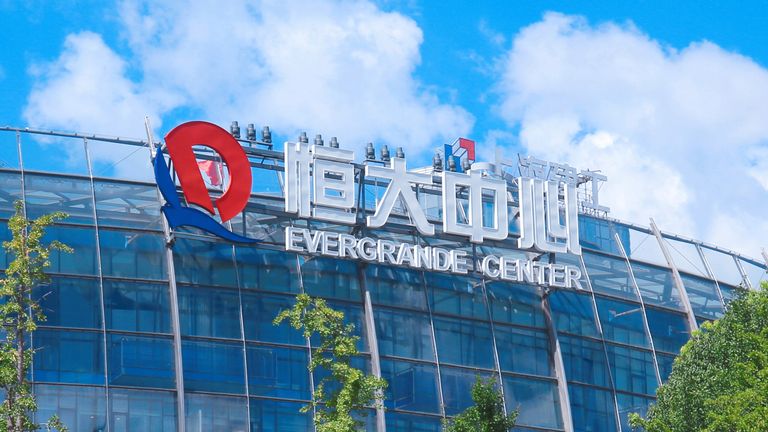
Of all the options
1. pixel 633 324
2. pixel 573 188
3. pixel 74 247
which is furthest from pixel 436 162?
pixel 74 247

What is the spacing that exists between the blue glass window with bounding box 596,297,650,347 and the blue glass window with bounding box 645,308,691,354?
772 millimetres

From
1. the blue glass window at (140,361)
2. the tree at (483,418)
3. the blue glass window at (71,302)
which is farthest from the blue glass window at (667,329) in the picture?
the blue glass window at (71,302)

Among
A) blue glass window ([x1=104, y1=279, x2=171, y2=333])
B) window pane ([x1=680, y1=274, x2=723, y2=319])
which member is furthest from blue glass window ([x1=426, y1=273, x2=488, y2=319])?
window pane ([x1=680, y1=274, x2=723, y2=319])

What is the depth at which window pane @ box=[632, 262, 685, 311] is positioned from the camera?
283 ft

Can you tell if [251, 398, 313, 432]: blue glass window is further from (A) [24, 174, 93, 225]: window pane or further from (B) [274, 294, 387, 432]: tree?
(A) [24, 174, 93, 225]: window pane

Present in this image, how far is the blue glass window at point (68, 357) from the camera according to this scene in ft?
221

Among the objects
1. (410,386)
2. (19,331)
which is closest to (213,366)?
(410,386)

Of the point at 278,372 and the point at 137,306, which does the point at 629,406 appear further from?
the point at 137,306

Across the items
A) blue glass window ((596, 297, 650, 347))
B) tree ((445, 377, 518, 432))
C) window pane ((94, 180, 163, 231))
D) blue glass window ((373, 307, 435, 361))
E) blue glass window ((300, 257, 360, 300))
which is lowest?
tree ((445, 377, 518, 432))

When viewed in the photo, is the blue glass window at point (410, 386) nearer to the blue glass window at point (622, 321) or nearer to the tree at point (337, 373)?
the tree at point (337, 373)

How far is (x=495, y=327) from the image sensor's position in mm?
78438

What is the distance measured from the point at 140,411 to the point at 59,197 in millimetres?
12669

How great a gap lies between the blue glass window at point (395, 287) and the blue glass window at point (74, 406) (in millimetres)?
16224

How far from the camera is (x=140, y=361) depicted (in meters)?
68.7
